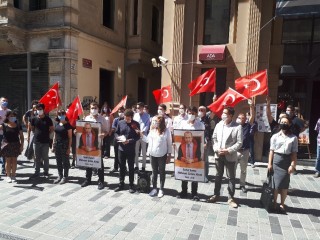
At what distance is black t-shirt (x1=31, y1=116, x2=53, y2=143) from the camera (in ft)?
22.9

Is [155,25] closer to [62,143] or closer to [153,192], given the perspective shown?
[62,143]

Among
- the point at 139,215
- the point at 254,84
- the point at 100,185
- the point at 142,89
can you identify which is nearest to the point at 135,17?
the point at 142,89

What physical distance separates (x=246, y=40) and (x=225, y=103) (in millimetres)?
4325

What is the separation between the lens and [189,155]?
6.08 metres

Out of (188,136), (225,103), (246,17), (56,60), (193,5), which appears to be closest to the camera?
(188,136)

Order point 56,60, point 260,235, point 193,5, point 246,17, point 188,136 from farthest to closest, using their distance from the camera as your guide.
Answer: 1. point 56,60
2. point 193,5
3. point 246,17
4. point 188,136
5. point 260,235

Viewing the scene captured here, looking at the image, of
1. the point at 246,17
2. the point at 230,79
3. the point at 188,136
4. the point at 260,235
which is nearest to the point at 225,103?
the point at 188,136

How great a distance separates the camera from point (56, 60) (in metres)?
12.9

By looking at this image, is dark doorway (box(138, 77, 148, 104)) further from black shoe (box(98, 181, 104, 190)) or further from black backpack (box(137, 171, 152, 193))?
black backpack (box(137, 171, 152, 193))

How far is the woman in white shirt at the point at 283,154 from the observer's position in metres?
5.30

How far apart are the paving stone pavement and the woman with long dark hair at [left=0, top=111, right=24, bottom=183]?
0.33 meters

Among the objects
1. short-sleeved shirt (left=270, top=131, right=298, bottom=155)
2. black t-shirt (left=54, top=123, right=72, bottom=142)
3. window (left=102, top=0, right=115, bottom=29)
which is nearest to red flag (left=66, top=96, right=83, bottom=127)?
black t-shirt (left=54, top=123, right=72, bottom=142)

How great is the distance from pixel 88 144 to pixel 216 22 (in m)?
7.29

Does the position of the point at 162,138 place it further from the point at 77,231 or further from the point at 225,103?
the point at 77,231
